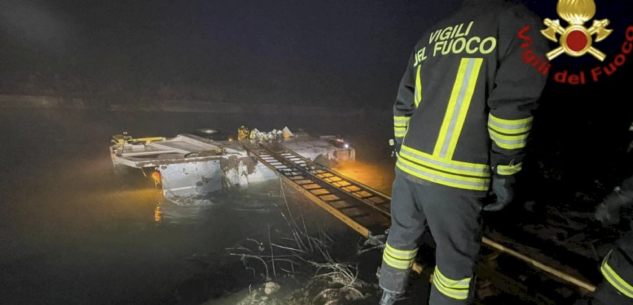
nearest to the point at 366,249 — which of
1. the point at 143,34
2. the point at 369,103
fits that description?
the point at 369,103

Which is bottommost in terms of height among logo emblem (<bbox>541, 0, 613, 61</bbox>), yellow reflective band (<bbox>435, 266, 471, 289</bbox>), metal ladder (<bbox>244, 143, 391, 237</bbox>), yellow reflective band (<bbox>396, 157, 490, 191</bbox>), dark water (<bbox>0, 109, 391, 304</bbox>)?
dark water (<bbox>0, 109, 391, 304</bbox>)

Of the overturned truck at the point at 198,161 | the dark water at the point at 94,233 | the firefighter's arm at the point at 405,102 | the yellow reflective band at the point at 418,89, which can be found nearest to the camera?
the yellow reflective band at the point at 418,89

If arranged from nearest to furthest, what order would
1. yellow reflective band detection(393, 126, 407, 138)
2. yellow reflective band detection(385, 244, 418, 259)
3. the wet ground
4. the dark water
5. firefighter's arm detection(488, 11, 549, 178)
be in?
1. firefighter's arm detection(488, 11, 549, 178)
2. yellow reflective band detection(385, 244, 418, 259)
3. yellow reflective band detection(393, 126, 407, 138)
4. the wet ground
5. the dark water

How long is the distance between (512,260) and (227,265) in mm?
3278

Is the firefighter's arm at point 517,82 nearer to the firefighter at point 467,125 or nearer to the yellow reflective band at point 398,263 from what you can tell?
the firefighter at point 467,125

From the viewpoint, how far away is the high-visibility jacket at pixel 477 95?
1.48m

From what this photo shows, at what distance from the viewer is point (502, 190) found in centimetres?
168

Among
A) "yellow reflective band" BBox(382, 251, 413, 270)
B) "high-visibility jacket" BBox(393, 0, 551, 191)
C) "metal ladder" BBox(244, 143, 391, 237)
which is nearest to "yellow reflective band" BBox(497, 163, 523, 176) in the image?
"high-visibility jacket" BBox(393, 0, 551, 191)

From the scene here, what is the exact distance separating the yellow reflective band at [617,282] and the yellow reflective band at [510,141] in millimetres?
989

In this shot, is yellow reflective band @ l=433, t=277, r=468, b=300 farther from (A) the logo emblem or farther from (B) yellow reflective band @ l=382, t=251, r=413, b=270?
(A) the logo emblem

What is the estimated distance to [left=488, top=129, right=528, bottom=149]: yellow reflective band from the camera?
1509 millimetres

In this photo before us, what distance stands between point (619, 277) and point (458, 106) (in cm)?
139

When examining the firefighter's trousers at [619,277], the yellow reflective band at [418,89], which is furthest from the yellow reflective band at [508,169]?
the firefighter's trousers at [619,277]

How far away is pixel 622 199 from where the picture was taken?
1.72 m
